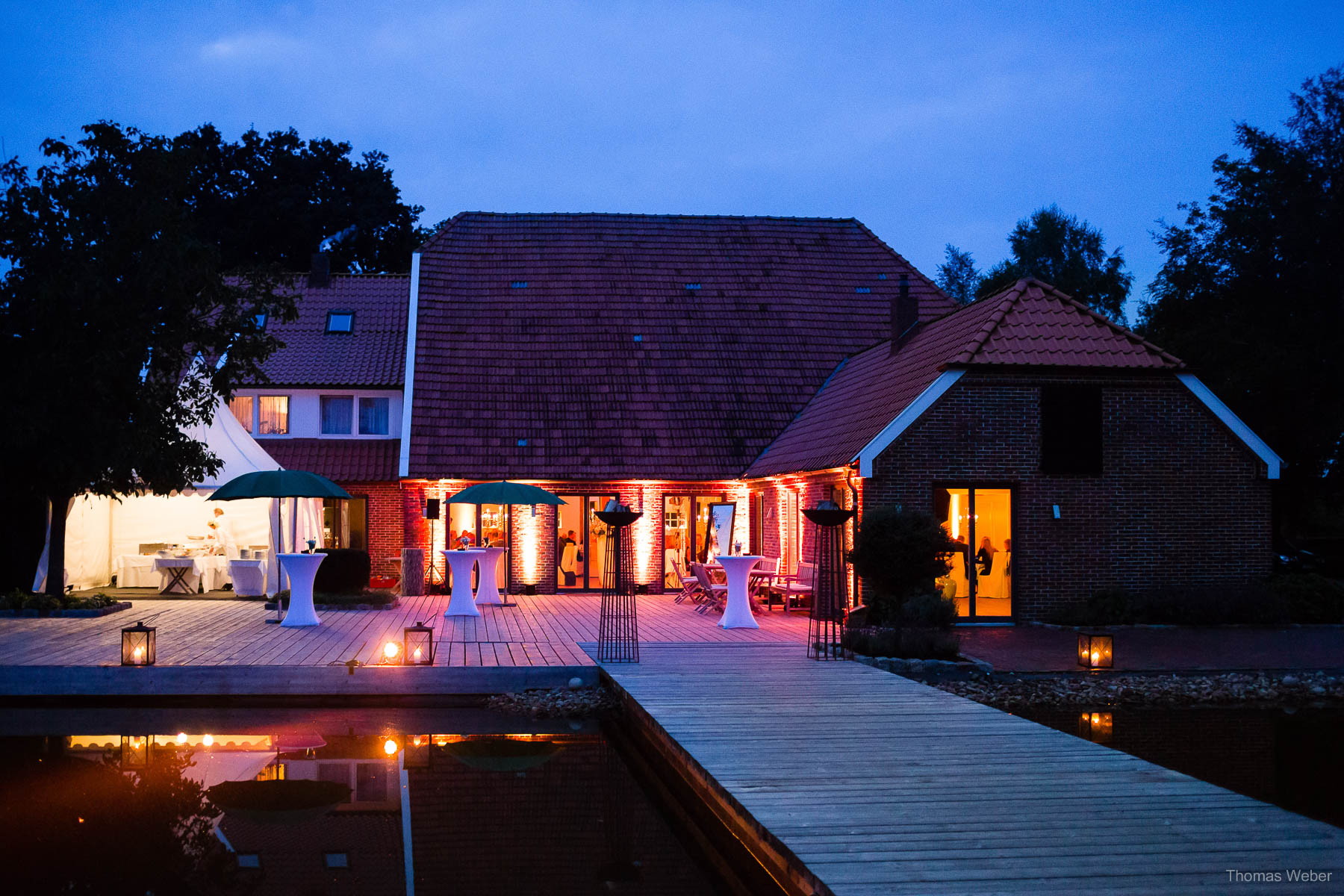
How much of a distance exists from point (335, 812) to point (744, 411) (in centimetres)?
1666

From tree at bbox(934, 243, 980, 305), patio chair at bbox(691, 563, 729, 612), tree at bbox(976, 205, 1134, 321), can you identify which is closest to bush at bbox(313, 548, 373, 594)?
patio chair at bbox(691, 563, 729, 612)

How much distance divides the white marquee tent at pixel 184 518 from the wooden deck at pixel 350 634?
191cm

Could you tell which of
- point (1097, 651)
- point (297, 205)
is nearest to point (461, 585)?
point (1097, 651)

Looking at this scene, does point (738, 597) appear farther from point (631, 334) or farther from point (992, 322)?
point (631, 334)

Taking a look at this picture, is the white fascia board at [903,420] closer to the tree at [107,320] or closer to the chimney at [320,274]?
the tree at [107,320]

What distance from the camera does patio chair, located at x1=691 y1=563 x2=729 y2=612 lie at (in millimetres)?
18328

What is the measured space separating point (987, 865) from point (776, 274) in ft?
75.3

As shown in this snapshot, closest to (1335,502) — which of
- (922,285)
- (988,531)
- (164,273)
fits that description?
(922,285)

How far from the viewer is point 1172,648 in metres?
14.5

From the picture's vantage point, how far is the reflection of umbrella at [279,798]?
324 inches

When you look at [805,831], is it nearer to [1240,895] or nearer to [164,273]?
[1240,895]

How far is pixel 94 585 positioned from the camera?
22562 mm

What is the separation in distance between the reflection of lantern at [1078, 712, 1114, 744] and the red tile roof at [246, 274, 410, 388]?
18.8m

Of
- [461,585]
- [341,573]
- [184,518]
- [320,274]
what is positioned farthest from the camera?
[320,274]
